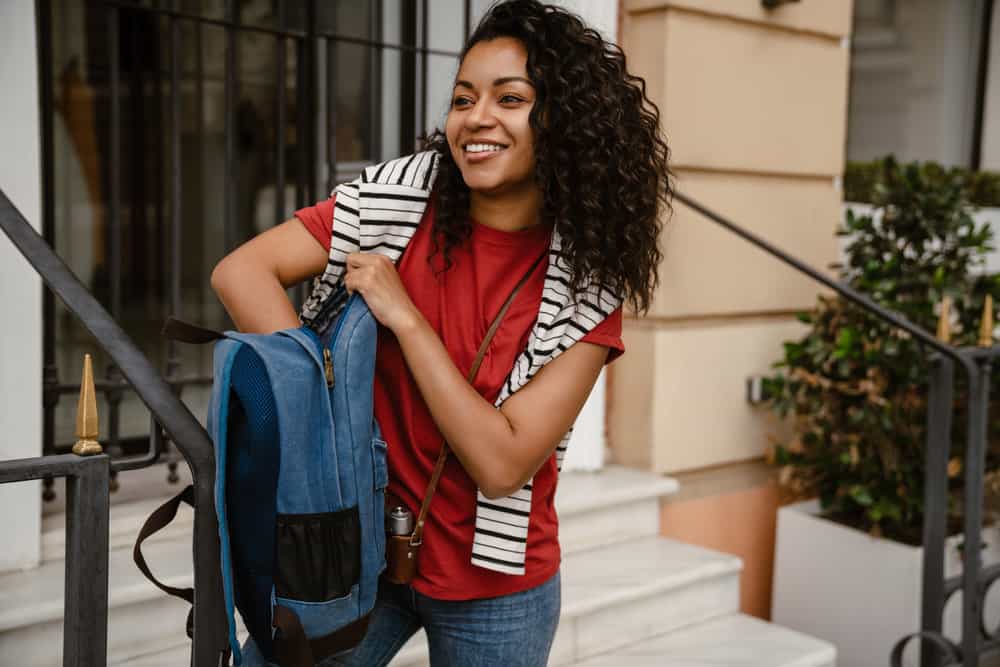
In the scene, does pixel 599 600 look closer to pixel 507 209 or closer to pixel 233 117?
pixel 507 209

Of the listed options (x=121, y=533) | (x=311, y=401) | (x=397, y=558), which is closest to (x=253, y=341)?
(x=311, y=401)

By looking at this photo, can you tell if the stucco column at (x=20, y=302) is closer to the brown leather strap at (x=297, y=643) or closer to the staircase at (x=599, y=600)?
the staircase at (x=599, y=600)

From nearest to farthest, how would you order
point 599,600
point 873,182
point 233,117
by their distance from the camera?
point 599,600 → point 233,117 → point 873,182

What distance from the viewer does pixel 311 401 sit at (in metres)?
1.33

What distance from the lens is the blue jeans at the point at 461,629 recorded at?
1604 mm

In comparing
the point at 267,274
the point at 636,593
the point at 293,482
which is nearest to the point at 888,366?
the point at 636,593

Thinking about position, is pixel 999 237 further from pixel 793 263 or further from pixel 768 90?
pixel 793 263

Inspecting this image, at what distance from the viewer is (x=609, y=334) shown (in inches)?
62.9

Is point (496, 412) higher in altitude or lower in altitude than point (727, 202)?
lower

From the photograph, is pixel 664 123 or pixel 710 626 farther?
pixel 664 123

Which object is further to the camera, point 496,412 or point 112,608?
point 112,608

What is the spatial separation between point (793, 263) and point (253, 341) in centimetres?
253

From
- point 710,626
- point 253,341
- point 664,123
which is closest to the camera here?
point 253,341

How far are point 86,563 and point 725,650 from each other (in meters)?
2.32
